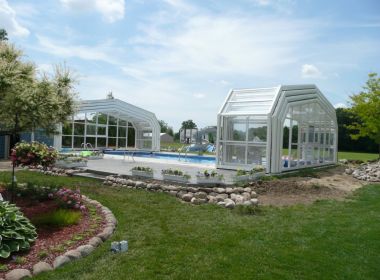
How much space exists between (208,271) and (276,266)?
0.86 meters

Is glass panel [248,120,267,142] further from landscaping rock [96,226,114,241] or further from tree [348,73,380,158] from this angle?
tree [348,73,380,158]

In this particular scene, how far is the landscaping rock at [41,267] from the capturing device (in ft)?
12.8

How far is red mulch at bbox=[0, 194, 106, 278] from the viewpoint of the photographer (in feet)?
13.7

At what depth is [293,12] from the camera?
29.9ft

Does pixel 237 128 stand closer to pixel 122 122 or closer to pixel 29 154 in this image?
pixel 29 154

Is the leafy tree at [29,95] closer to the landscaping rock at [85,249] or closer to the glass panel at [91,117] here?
the landscaping rock at [85,249]

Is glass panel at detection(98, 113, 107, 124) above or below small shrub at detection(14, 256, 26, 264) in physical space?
above

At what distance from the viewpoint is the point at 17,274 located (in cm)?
376

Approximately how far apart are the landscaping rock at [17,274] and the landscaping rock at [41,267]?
8cm

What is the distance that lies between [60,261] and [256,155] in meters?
10.8

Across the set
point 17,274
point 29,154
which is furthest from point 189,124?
point 17,274

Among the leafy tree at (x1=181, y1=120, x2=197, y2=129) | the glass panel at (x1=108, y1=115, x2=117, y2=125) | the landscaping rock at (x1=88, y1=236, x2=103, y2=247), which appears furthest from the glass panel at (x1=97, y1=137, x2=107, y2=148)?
the leafy tree at (x1=181, y1=120, x2=197, y2=129)

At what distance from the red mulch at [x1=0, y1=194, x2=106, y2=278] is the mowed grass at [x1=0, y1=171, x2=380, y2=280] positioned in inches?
12.4

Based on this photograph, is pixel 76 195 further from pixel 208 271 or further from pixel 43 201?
pixel 208 271
